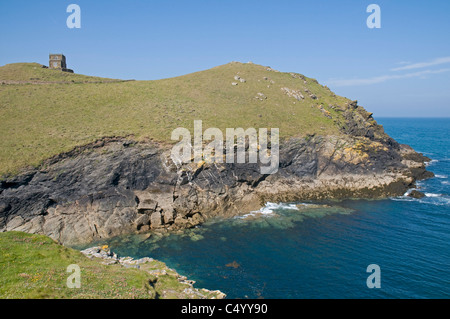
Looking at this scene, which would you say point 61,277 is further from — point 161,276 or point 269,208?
point 269,208

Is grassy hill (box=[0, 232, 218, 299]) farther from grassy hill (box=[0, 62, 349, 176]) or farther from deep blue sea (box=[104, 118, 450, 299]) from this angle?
grassy hill (box=[0, 62, 349, 176])

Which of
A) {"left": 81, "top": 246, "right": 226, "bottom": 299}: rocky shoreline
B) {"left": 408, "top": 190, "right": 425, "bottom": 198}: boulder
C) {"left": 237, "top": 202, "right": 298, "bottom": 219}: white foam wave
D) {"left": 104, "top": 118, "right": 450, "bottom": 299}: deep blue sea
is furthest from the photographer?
{"left": 408, "top": 190, "right": 425, "bottom": 198}: boulder

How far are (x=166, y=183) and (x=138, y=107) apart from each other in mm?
25876

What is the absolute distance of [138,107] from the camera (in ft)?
219

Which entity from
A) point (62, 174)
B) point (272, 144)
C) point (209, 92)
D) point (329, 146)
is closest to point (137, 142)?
point (62, 174)

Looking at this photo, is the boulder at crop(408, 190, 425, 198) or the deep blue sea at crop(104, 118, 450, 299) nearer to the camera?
the deep blue sea at crop(104, 118, 450, 299)

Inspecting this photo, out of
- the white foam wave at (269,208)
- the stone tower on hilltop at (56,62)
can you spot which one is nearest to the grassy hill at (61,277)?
the white foam wave at (269,208)

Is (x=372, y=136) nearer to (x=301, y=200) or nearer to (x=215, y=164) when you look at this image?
(x=301, y=200)

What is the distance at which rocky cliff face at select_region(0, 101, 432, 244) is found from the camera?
4294 centimetres

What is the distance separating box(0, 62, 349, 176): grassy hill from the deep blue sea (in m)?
21.9

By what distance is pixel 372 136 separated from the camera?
246 ft

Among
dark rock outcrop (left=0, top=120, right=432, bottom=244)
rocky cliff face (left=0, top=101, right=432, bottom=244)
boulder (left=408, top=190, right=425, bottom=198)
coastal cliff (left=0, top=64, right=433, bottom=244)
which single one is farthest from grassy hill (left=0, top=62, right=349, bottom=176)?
boulder (left=408, top=190, right=425, bottom=198)
